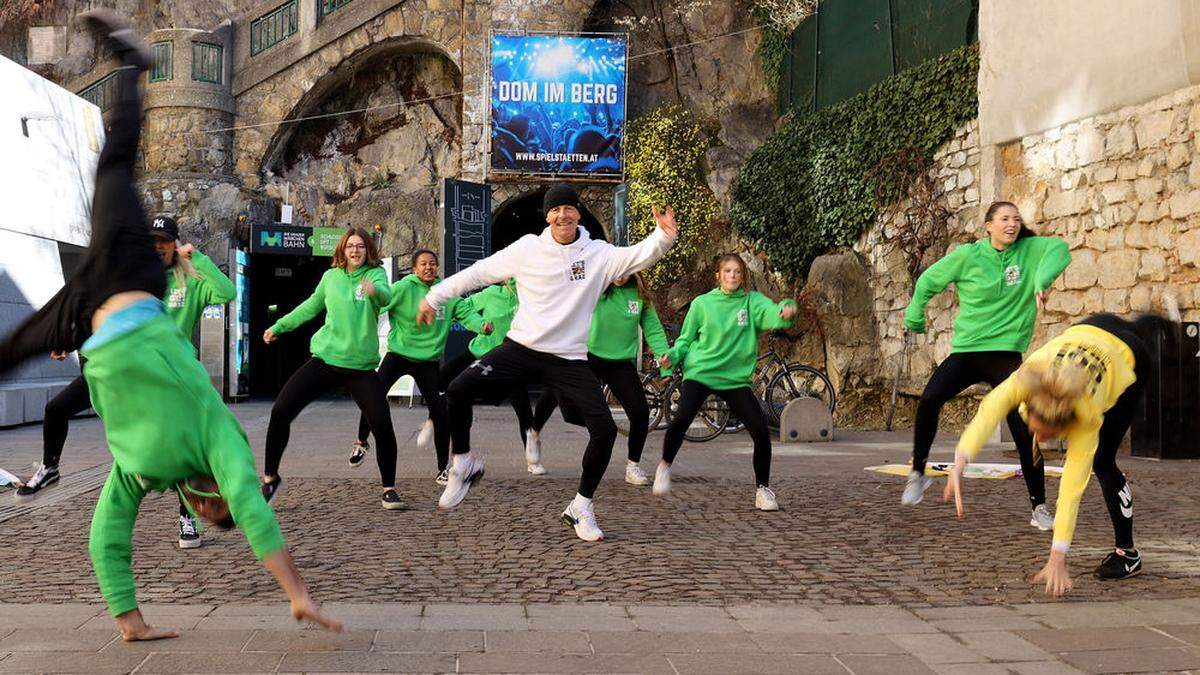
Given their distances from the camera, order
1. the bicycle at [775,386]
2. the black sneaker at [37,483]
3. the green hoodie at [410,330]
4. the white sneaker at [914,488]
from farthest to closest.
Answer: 1. the bicycle at [775,386]
2. the green hoodie at [410,330]
3. the black sneaker at [37,483]
4. the white sneaker at [914,488]

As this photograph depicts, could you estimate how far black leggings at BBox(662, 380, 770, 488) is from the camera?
23.8 feet

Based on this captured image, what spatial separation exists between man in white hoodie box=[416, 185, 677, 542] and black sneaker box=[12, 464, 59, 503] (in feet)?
10.2

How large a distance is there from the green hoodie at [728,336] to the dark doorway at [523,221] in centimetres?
1670

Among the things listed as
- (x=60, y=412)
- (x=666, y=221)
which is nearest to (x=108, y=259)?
(x=666, y=221)

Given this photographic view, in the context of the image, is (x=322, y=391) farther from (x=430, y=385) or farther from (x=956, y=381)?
(x=956, y=381)

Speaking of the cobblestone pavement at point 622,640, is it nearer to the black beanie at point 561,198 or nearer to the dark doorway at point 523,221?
the black beanie at point 561,198

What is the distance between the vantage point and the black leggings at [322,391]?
7.08m

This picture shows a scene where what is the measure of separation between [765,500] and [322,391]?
2.86 metres

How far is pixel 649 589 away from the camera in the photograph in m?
4.88

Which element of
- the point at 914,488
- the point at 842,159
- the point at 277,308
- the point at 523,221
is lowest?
the point at 914,488

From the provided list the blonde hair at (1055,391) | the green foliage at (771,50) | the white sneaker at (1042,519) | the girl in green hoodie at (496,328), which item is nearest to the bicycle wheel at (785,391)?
the girl in green hoodie at (496,328)

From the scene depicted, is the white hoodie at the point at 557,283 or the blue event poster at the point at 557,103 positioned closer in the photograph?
the white hoodie at the point at 557,283

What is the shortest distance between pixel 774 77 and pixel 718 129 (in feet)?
7.41

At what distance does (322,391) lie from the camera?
712 centimetres
